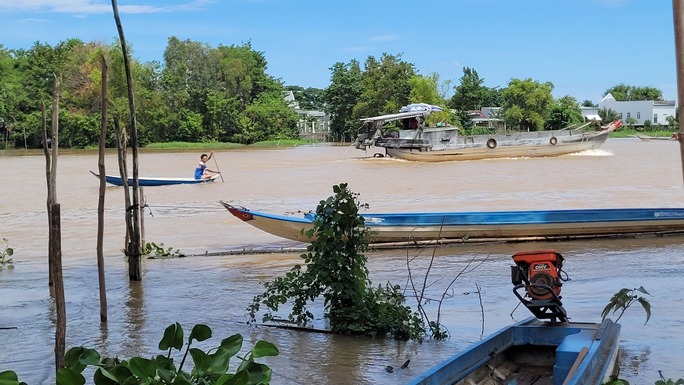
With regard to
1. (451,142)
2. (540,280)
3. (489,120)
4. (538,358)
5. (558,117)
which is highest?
(558,117)

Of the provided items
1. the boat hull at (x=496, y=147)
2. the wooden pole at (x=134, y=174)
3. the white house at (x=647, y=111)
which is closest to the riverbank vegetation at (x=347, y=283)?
the wooden pole at (x=134, y=174)

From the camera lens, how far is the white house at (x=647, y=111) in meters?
83.4

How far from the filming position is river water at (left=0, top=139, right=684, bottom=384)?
19.6ft

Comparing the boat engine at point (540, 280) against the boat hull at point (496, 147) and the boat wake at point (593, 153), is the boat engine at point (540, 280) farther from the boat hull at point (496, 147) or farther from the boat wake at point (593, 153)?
the boat wake at point (593, 153)

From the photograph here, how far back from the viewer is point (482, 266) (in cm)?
1014

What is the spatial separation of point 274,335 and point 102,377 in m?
4.11

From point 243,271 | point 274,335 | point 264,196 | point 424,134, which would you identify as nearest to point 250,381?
point 274,335

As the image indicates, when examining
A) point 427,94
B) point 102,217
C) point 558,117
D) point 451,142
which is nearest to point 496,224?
point 102,217

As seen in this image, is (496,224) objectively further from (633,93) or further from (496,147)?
(633,93)

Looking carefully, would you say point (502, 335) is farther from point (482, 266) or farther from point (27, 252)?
point (27, 252)

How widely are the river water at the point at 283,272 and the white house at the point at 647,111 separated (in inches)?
2539

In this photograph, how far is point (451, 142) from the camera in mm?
37844

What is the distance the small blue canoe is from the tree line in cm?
5284

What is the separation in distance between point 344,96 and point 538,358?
68186 mm
